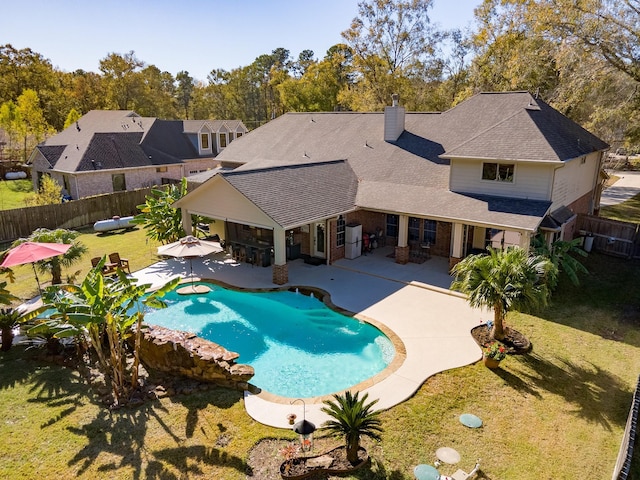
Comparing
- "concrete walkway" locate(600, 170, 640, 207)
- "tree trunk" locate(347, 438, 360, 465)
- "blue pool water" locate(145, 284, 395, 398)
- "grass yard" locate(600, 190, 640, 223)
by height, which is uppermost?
"concrete walkway" locate(600, 170, 640, 207)

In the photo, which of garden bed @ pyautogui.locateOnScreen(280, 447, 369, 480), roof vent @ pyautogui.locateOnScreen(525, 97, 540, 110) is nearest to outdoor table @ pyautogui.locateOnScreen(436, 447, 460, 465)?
garden bed @ pyautogui.locateOnScreen(280, 447, 369, 480)

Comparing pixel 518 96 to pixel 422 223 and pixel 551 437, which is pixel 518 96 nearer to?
pixel 422 223

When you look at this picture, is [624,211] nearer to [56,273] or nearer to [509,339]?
[509,339]

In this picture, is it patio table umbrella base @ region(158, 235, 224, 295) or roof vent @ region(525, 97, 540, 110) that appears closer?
patio table umbrella base @ region(158, 235, 224, 295)

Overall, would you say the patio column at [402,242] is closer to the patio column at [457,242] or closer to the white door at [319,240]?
the patio column at [457,242]

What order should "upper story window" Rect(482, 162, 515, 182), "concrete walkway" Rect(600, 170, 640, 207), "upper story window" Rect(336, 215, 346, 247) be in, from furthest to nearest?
1. "concrete walkway" Rect(600, 170, 640, 207)
2. "upper story window" Rect(336, 215, 346, 247)
3. "upper story window" Rect(482, 162, 515, 182)

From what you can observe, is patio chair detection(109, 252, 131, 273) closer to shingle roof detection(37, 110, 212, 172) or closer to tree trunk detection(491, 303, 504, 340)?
tree trunk detection(491, 303, 504, 340)

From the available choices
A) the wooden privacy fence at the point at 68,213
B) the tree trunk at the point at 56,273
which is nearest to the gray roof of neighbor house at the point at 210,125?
the wooden privacy fence at the point at 68,213

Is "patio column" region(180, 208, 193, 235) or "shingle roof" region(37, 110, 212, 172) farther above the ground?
"shingle roof" region(37, 110, 212, 172)
